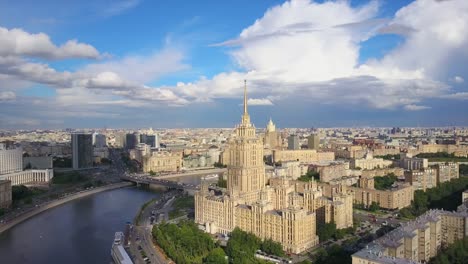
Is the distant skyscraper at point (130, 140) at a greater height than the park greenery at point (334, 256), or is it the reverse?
the distant skyscraper at point (130, 140)

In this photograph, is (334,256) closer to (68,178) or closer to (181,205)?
(181,205)

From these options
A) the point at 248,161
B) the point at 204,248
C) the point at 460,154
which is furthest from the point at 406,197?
the point at 460,154

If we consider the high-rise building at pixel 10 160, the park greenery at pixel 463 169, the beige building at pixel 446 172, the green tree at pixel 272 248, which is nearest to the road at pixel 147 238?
the green tree at pixel 272 248

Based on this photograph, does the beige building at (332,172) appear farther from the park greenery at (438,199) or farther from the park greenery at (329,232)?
the park greenery at (329,232)

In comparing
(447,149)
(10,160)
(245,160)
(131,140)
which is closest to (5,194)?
(10,160)

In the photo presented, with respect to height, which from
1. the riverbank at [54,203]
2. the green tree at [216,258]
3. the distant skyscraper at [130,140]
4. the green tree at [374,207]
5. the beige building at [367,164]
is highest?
the distant skyscraper at [130,140]

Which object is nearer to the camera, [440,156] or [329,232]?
[329,232]
